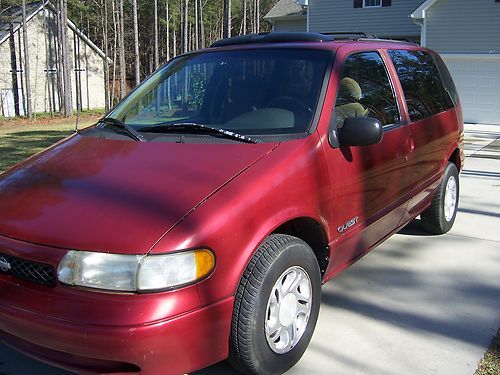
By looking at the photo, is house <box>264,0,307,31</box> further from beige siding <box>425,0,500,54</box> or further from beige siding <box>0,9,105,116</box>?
beige siding <box>0,9,105,116</box>

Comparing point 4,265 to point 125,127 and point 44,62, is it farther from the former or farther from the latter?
point 44,62

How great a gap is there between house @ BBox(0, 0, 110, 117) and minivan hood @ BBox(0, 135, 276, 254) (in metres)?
27.6

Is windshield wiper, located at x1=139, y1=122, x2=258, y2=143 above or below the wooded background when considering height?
below

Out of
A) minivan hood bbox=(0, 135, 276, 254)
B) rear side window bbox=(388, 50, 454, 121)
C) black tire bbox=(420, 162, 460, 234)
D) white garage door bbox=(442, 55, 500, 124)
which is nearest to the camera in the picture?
minivan hood bbox=(0, 135, 276, 254)

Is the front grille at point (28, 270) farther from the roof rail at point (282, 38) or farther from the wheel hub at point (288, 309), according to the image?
the roof rail at point (282, 38)

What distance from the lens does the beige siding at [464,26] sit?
717 inches

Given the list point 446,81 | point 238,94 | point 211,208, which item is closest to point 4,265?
point 211,208

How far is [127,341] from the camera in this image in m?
2.18

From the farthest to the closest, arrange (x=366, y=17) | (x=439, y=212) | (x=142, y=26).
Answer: (x=142, y=26), (x=366, y=17), (x=439, y=212)

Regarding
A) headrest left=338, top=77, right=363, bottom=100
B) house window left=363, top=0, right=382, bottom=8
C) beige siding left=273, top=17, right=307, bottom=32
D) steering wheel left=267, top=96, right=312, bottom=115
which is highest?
house window left=363, top=0, right=382, bottom=8

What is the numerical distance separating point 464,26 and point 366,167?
17.7 metres

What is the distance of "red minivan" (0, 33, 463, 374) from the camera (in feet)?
7.44

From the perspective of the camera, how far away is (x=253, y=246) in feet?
8.39

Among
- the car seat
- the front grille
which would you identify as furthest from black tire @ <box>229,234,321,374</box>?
the car seat
